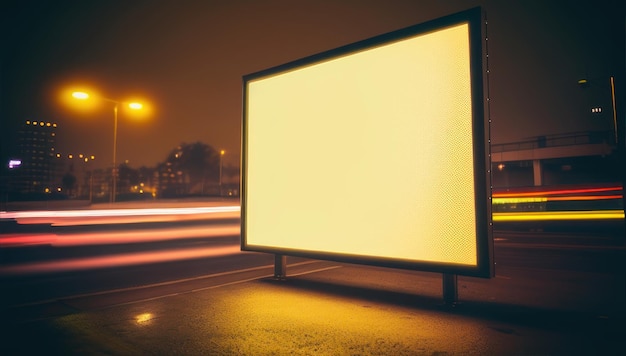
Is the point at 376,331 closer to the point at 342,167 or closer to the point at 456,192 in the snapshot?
the point at 456,192

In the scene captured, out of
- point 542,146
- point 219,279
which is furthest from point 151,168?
point 219,279

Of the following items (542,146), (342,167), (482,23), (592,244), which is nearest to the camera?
(482,23)

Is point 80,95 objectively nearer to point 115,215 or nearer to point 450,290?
point 115,215

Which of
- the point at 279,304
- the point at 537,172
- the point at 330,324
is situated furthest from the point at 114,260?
the point at 537,172

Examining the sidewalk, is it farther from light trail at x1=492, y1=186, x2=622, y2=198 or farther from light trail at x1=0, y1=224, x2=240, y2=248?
light trail at x1=492, y1=186, x2=622, y2=198

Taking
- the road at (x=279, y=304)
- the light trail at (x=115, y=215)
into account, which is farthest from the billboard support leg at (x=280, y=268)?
the light trail at (x=115, y=215)

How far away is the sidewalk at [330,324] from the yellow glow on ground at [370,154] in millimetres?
879

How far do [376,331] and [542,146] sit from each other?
3818 centimetres

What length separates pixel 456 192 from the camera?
5.18 metres

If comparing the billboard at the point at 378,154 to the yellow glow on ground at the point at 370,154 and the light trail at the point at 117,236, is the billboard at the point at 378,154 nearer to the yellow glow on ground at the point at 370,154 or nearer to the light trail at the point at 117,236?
the yellow glow on ground at the point at 370,154

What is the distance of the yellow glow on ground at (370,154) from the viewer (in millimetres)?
5223

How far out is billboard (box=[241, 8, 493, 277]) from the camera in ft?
16.8

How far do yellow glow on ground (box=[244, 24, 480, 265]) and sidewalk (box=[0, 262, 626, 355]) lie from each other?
879 mm

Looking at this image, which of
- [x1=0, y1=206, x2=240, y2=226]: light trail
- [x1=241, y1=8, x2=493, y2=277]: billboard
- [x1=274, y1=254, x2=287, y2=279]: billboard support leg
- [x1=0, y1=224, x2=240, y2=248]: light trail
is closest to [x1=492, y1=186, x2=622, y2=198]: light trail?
[x1=0, y1=206, x2=240, y2=226]: light trail
